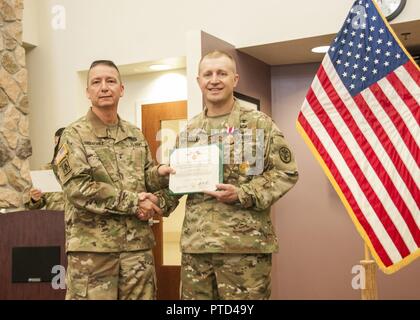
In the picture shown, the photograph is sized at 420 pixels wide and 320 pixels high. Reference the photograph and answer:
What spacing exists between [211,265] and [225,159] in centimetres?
43

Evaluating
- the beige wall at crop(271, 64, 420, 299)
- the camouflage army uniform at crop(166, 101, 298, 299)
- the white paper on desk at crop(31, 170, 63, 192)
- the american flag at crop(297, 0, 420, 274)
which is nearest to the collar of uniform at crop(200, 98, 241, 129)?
the camouflage army uniform at crop(166, 101, 298, 299)

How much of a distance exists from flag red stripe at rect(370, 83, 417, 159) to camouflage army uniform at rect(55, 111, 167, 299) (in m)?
1.07

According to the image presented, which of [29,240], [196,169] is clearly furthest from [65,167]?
[29,240]

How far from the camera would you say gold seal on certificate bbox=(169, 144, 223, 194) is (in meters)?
2.24

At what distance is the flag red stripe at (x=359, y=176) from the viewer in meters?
Answer: 2.50

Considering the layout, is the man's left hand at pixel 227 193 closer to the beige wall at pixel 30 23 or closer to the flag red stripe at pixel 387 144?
the flag red stripe at pixel 387 144

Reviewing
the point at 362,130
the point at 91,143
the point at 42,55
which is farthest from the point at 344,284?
the point at 42,55

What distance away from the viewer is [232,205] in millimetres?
2240

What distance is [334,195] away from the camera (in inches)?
167

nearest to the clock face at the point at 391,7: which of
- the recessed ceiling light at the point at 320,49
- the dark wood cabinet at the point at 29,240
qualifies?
the recessed ceiling light at the point at 320,49

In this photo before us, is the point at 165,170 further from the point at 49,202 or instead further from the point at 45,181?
the point at 49,202

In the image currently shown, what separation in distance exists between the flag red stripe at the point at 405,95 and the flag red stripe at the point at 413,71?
0.19 feet
